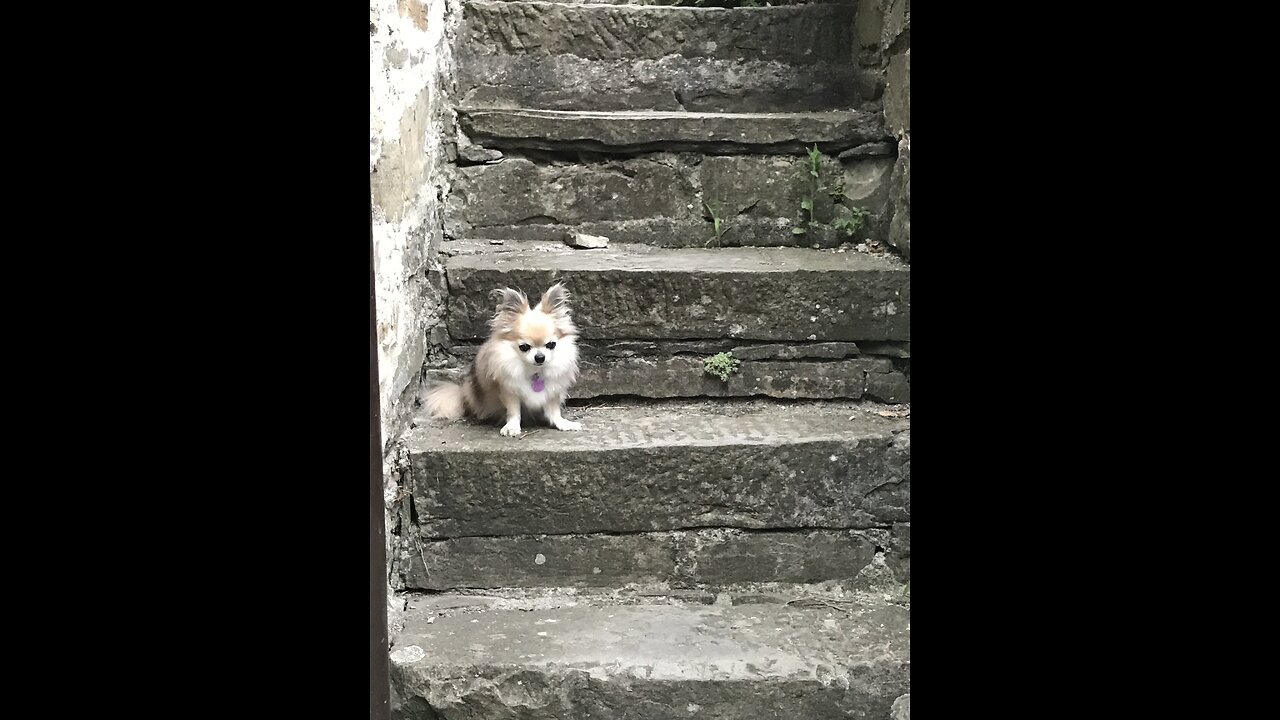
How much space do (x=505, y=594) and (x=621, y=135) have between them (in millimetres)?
1462

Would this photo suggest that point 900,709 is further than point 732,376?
No

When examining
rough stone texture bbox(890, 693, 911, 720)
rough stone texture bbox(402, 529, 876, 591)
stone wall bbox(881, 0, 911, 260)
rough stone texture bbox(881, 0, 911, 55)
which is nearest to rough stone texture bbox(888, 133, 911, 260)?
stone wall bbox(881, 0, 911, 260)

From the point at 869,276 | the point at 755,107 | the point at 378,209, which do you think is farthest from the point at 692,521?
the point at 755,107

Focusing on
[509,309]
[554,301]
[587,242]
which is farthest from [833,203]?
[509,309]

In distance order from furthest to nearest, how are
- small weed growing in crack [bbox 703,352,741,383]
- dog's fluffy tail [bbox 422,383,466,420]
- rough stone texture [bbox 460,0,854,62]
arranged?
rough stone texture [bbox 460,0,854,62] < small weed growing in crack [bbox 703,352,741,383] < dog's fluffy tail [bbox 422,383,466,420]

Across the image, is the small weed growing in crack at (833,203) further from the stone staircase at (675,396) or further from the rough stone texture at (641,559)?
the rough stone texture at (641,559)

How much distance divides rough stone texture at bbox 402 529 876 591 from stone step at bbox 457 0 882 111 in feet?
5.23

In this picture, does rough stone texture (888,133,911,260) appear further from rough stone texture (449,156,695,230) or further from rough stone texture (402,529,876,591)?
rough stone texture (402,529,876,591)

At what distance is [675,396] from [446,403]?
0.66 metres

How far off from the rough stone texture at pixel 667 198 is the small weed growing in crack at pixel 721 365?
20.1 inches

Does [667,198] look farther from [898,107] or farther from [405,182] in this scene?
[405,182]

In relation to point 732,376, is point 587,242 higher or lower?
higher

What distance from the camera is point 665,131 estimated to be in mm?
3320

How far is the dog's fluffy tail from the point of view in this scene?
2.94 metres
